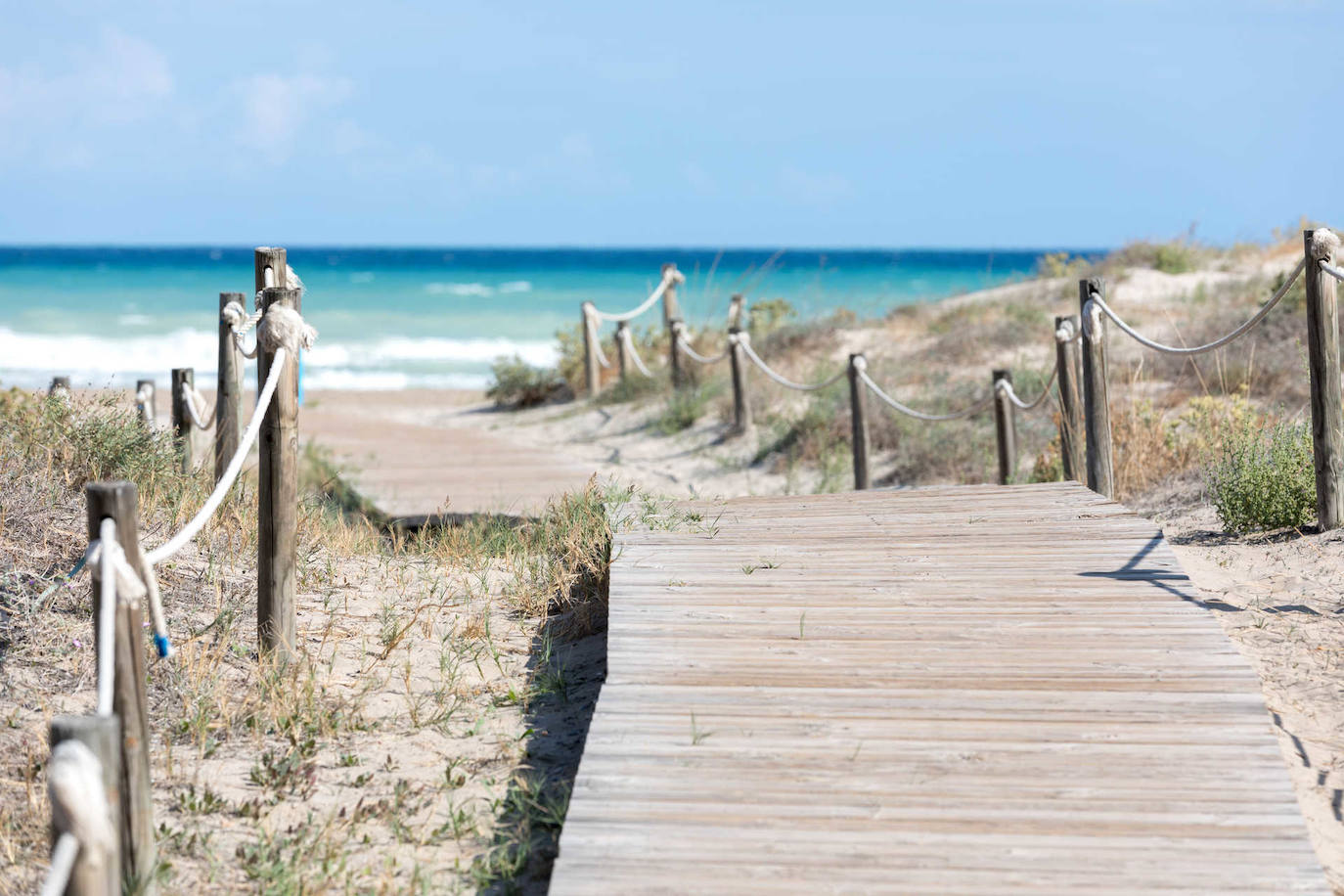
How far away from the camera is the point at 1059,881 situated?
277cm

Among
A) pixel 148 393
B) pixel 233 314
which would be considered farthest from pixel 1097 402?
pixel 148 393

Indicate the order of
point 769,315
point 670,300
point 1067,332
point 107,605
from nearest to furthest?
1. point 107,605
2. point 1067,332
3. point 670,300
4. point 769,315

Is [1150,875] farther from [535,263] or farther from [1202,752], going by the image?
[535,263]

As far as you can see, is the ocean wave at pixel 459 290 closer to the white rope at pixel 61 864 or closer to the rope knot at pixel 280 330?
the rope knot at pixel 280 330

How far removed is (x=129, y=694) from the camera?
2.81 meters

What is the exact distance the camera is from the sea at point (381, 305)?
23.4m

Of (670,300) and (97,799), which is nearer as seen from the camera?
(97,799)

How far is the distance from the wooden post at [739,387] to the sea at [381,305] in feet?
6.53

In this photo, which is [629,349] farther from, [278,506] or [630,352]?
[278,506]

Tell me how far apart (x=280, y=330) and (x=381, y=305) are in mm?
39680

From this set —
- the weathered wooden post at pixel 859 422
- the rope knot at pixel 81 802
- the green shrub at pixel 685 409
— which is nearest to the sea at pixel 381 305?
the green shrub at pixel 685 409

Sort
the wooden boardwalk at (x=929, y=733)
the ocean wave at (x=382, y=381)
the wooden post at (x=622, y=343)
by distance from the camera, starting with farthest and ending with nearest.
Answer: the ocean wave at (x=382, y=381) → the wooden post at (x=622, y=343) → the wooden boardwalk at (x=929, y=733)

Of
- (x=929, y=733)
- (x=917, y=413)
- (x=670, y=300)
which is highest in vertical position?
(x=670, y=300)

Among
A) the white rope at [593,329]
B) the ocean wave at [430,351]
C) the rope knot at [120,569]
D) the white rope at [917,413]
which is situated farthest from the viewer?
the ocean wave at [430,351]
